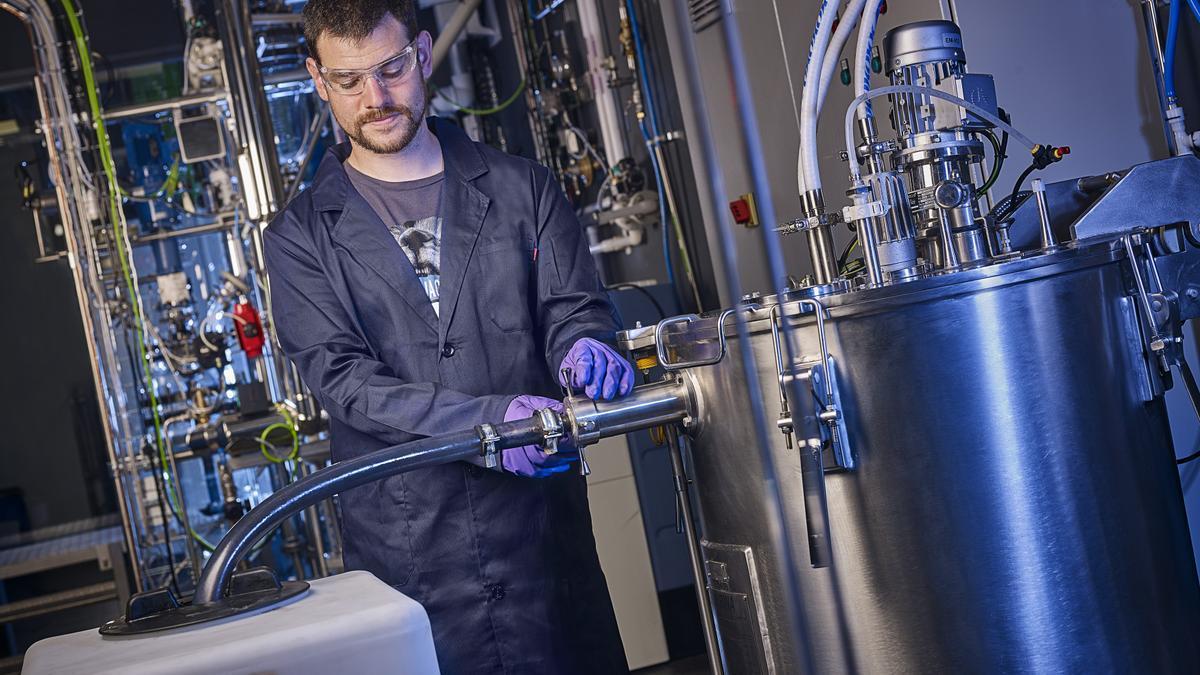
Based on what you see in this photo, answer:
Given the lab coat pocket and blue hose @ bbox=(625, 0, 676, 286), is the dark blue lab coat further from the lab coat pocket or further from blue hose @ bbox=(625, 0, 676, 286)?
blue hose @ bbox=(625, 0, 676, 286)

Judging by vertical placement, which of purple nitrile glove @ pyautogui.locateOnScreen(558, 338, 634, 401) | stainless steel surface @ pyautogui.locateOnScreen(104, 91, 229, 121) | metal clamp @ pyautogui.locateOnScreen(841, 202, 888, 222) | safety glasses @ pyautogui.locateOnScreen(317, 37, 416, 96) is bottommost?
purple nitrile glove @ pyautogui.locateOnScreen(558, 338, 634, 401)

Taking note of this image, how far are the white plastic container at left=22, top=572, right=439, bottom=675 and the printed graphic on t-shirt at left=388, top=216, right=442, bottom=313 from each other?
88 cm

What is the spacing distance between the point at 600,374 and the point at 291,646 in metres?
0.64

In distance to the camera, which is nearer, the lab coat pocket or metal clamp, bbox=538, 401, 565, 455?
metal clamp, bbox=538, 401, 565, 455

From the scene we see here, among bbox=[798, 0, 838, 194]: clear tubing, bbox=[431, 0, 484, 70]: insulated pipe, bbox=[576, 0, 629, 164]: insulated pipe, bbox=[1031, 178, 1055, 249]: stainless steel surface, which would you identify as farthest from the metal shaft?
bbox=[431, 0, 484, 70]: insulated pipe

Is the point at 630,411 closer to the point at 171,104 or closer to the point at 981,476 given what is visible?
the point at 981,476

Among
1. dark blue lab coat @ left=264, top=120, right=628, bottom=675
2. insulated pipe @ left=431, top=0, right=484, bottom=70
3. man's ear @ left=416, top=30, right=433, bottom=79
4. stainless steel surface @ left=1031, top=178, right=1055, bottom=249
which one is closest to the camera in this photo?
stainless steel surface @ left=1031, top=178, right=1055, bottom=249

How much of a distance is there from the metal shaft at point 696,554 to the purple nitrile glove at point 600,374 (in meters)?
0.11

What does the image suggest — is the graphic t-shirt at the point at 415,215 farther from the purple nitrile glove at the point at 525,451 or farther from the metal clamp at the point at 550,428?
the metal clamp at the point at 550,428

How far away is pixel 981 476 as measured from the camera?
1.23 m

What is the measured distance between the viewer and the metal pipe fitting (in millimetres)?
1316

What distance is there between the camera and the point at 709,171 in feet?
1.81

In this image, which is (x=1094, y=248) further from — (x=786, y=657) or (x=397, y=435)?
(x=397, y=435)

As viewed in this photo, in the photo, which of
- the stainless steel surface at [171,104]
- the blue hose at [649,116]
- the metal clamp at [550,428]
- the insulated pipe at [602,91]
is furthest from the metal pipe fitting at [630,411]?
the stainless steel surface at [171,104]
